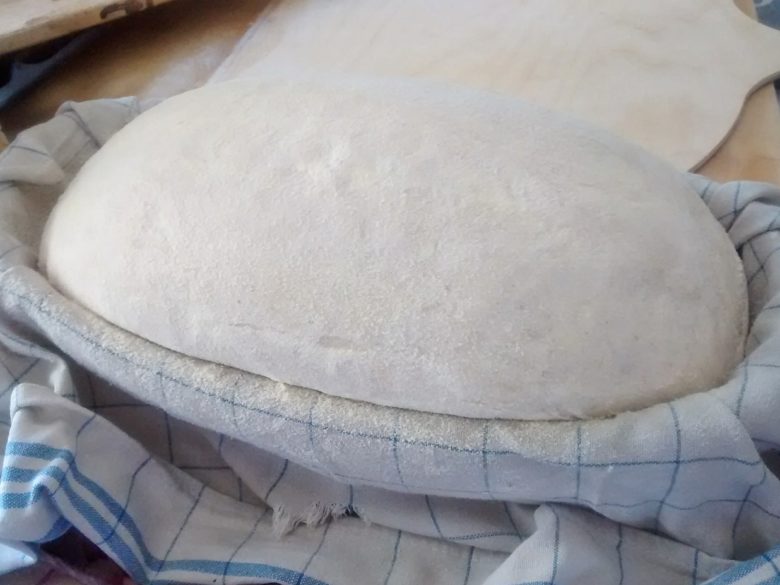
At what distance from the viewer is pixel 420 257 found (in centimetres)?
41

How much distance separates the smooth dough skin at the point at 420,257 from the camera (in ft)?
1.28

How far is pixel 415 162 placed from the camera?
1.45 feet

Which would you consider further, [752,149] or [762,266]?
[752,149]

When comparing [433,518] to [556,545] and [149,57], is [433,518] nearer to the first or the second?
[556,545]

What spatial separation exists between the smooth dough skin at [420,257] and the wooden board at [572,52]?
30 cm

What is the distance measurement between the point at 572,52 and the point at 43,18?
1.89 ft

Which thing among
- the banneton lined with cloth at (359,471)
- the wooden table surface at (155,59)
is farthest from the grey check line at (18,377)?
the wooden table surface at (155,59)

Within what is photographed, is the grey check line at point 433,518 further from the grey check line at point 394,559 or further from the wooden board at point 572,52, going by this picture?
the wooden board at point 572,52

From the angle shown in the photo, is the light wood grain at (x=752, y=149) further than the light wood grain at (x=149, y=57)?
No

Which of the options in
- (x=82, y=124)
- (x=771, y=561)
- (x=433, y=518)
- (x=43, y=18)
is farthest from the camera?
(x=43, y=18)

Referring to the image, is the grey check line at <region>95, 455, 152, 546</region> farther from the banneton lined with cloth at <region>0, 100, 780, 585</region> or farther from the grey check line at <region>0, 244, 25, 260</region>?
the grey check line at <region>0, 244, 25, 260</region>

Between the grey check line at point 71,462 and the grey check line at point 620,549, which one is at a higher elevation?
the grey check line at point 71,462

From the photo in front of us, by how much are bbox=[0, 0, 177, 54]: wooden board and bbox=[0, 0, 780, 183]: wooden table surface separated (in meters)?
0.07

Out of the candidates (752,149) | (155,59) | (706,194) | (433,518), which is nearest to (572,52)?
(752,149)
